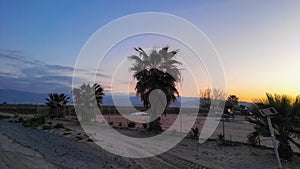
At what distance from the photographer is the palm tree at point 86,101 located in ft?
100

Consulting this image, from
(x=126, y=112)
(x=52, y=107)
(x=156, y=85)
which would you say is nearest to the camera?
(x=156, y=85)

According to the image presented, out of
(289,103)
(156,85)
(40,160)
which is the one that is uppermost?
(156,85)

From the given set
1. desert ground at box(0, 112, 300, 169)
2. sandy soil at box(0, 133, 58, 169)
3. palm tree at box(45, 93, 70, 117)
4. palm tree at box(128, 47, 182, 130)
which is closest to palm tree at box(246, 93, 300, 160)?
desert ground at box(0, 112, 300, 169)

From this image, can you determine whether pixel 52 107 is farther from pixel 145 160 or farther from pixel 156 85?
pixel 145 160

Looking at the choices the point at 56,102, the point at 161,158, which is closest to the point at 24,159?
the point at 161,158

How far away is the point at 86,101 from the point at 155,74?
1304 centimetres

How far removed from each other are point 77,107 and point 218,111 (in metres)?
16.5

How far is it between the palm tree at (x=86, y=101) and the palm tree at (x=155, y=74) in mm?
11421

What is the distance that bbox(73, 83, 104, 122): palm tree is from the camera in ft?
100

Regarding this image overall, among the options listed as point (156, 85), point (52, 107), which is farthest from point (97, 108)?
point (156, 85)

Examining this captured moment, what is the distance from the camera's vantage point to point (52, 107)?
3991cm

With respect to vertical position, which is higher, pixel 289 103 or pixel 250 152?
pixel 289 103

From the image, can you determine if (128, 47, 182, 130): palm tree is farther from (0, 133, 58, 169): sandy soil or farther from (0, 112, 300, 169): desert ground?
(0, 133, 58, 169): sandy soil

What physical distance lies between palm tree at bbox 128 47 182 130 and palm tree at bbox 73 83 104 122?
37.5 feet
